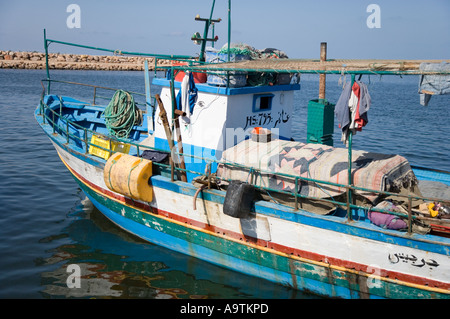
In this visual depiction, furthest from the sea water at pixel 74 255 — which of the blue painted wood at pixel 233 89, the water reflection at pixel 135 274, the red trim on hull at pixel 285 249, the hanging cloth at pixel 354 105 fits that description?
the blue painted wood at pixel 233 89

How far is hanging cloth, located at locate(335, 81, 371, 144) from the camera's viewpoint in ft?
20.9

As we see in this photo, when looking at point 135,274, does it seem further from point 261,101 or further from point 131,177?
point 261,101

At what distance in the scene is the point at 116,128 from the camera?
12.2m

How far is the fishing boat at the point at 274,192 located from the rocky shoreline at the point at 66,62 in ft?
160

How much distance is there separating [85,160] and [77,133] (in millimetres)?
3435

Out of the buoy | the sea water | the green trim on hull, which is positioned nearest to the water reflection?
the sea water

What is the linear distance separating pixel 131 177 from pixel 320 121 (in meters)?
4.68

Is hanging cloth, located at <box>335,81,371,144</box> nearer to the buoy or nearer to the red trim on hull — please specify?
the red trim on hull

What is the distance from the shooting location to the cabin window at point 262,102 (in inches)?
371

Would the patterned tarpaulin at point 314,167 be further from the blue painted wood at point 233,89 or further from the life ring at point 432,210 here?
the blue painted wood at point 233,89

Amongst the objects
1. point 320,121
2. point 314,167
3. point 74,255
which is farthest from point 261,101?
point 74,255

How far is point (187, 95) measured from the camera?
8.55m

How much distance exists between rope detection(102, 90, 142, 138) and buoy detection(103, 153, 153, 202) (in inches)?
138

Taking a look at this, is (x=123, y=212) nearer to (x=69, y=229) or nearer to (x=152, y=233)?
(x=152, y=233)
